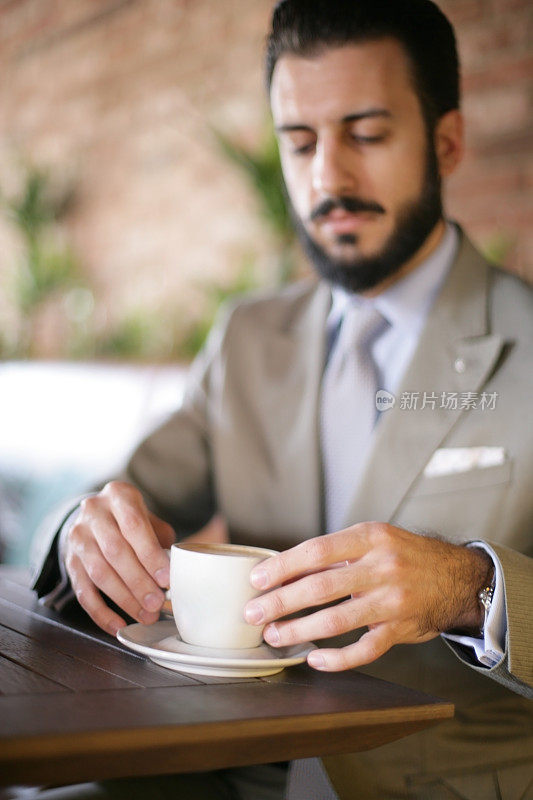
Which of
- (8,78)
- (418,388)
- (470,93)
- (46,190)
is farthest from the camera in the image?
(8,78)

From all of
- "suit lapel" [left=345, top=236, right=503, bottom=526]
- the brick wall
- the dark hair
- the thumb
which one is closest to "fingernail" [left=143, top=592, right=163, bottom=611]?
the thumb

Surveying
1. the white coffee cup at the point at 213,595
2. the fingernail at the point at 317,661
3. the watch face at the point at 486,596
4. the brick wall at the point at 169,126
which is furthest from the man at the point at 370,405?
the brick wall at the point at 169,126

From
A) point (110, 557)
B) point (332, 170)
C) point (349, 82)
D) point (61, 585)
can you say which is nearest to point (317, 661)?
point (110, 557)

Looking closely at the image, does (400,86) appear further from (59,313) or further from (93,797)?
(59,313)

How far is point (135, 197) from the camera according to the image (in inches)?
189

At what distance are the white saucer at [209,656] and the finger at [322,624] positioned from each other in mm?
23

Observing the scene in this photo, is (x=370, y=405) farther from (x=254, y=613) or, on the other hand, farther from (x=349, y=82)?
(x=254, y=613)

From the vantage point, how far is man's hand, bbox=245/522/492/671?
81 centimetres

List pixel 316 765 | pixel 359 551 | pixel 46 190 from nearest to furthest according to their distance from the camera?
pixel 359 551
pixel 316 765
pixel 46 190

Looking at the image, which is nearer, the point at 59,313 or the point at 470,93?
the point at 470,93

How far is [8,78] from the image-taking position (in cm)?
573

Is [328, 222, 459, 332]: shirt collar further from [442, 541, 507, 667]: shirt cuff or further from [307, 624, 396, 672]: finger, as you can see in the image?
[307, 624, 396, 672]: finger

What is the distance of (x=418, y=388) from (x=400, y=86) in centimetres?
53

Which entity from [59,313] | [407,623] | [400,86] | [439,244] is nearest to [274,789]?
[407,623]
